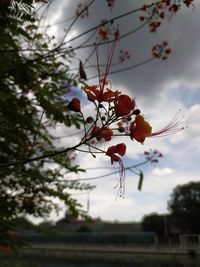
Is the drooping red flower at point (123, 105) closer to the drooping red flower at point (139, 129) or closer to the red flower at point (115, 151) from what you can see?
the drooping red flower at point (139, 129)

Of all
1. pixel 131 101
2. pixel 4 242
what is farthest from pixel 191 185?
pixel 131 101

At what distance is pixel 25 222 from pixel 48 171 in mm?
837

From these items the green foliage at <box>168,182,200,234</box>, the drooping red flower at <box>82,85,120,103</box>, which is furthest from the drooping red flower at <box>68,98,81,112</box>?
the green foliage at <box>168,182,200,234</box>

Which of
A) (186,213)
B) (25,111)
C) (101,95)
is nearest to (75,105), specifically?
(101,95)

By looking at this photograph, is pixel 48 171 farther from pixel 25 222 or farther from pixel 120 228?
pixel 120 228

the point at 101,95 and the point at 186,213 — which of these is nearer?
the point at 101,95

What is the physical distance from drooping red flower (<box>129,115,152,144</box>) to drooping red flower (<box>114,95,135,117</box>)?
4.0 inches

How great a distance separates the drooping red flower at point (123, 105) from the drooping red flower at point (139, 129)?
10 cm

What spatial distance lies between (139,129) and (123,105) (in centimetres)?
17

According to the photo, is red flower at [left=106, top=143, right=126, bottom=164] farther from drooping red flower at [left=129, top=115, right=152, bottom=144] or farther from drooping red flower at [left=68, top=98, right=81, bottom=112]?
drooping red flower at [left=68, top=98, right=81, bottom=112]

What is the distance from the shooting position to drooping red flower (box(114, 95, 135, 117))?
6.68ft

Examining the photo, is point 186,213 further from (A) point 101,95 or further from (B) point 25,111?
(A) point 101,95

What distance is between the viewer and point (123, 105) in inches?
80.5

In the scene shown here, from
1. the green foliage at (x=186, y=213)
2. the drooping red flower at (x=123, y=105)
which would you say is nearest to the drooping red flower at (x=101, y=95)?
the drooping red flower at (x=123, y=105)
